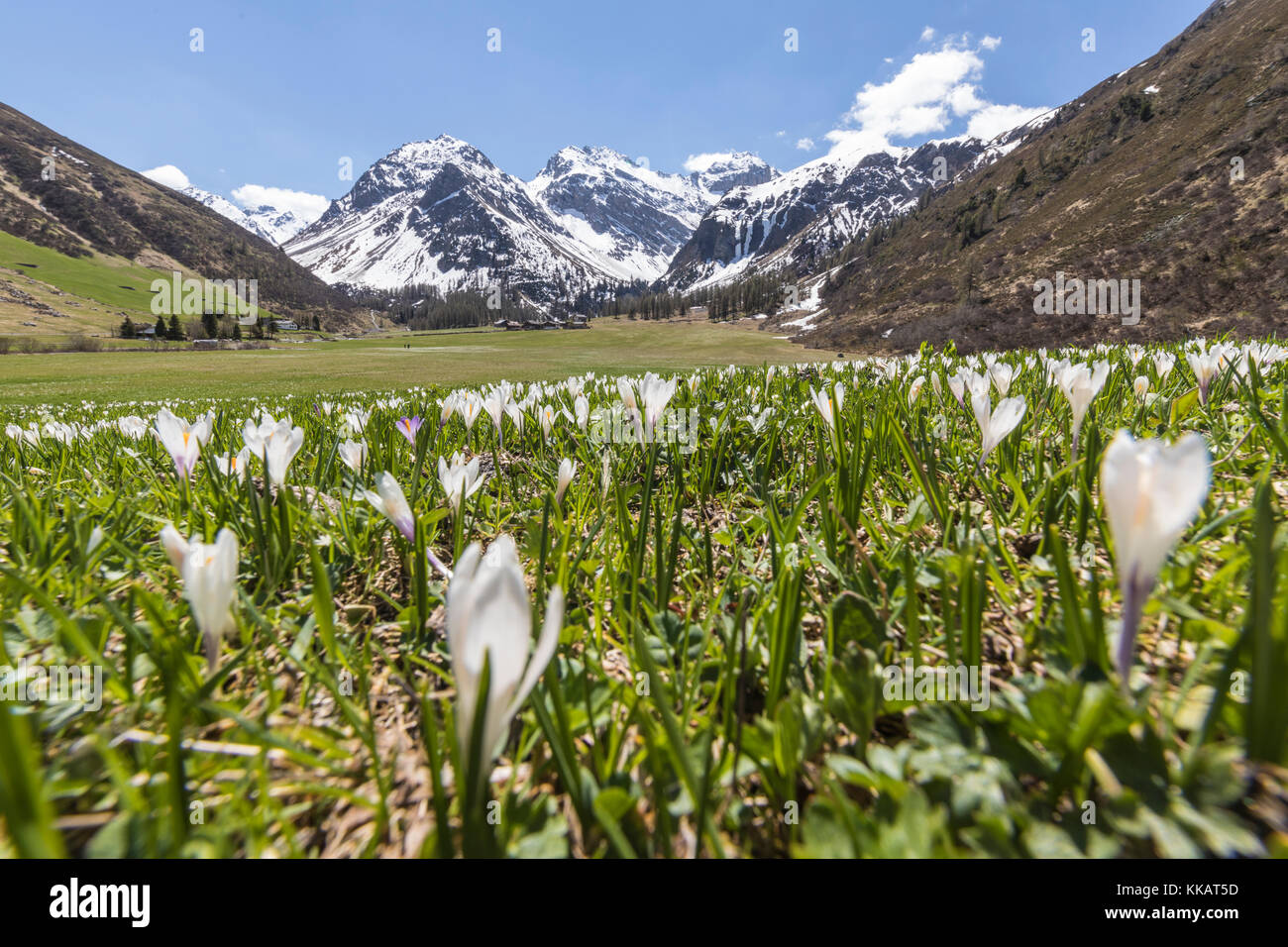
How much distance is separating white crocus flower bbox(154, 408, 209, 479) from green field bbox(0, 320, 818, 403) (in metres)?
17.9

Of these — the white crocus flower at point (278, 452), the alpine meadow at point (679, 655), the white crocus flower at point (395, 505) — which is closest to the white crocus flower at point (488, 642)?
the alpine meadow at point (679, 655)

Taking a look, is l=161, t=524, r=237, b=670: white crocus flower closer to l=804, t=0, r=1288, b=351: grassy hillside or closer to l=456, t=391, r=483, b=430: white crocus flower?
l=456, t=391, r=483, b=430: white crocus flower

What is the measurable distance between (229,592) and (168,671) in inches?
8.9

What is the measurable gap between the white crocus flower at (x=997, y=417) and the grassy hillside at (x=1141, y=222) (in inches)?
803

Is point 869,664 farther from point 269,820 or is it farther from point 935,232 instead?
point 935,232

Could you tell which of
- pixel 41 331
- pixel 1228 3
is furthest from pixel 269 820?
pixel 1228 3

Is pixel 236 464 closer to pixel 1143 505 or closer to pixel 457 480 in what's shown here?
pixel 457 480

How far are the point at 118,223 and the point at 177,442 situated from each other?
245503 millimetres

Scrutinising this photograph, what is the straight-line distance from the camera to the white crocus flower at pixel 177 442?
184 cm

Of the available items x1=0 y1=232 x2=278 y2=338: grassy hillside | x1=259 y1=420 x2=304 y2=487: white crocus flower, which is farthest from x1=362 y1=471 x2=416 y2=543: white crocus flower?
x1=0 y1=232 x2=278 y2=338: grassy hillside

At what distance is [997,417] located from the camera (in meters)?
1.67

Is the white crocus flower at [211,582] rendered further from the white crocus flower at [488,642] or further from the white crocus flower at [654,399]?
the white crocus flower at [654,399]

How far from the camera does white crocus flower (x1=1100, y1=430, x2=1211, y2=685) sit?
71 cm

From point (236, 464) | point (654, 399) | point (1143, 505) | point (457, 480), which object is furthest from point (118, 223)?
point (1143, 505)
